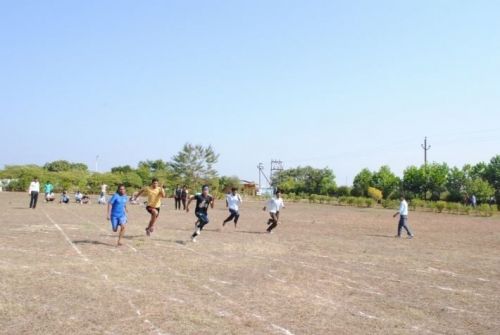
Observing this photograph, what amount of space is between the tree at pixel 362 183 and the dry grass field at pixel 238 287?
177 feet

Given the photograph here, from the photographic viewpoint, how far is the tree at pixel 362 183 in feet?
225

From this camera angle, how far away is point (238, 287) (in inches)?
336

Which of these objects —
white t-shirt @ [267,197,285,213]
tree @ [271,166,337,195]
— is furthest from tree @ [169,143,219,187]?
white t-shirt @ [267,197,285,213]

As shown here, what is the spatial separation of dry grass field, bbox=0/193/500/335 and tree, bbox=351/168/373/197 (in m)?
53.8

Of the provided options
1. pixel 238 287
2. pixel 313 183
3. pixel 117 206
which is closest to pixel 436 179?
pixel 313 183

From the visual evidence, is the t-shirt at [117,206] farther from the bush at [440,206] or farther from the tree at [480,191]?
the tree at [480,191]

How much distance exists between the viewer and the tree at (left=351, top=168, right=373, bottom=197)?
6853 centimetres

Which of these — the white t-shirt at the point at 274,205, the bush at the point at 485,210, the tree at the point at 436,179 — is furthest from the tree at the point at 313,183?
the white t-shirt at the point at 274,205

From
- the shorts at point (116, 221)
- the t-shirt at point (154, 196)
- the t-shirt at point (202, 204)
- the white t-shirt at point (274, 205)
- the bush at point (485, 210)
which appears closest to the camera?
the shorts at point (116, 221)

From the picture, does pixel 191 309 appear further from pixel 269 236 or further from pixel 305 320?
pixel 269 236

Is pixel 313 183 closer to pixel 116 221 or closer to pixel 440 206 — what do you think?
pixel 440 206

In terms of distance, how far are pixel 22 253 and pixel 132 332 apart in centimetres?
671

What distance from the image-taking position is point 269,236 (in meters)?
17.1

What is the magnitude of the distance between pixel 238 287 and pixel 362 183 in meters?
67.2
